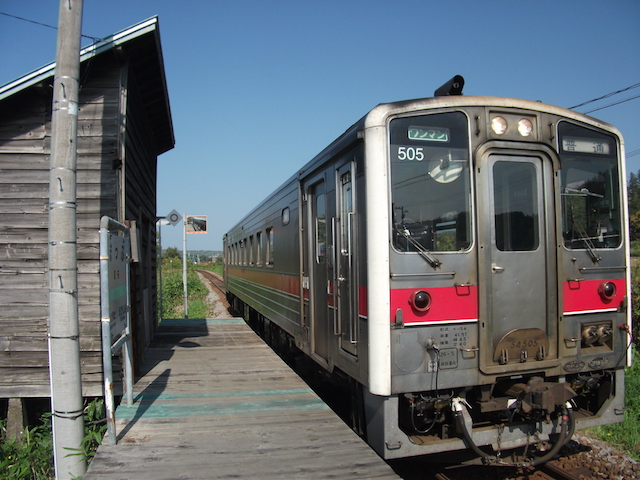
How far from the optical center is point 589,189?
4.40m

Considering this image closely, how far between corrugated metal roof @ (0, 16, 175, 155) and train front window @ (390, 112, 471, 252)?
3733 millimetres

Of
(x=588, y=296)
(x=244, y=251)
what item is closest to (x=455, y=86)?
(x=588, y=296)

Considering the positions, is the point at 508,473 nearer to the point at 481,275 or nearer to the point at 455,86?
the point at 481,275

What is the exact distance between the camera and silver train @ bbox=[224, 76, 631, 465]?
3.77 meters

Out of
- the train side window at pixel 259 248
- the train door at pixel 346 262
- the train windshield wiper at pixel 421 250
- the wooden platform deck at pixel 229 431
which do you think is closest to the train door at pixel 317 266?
the train door at pixel 346 262

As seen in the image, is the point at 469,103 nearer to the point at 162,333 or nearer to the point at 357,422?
the point at 357,422

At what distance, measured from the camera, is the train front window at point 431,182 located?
3.87 metres

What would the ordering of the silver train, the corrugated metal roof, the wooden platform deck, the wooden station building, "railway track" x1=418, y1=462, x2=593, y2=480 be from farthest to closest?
the wooden station building, the corrugated metal roof, "railway track" x1=418, y1=462, x2=593, y2=480, the silver train, the wooden platform deck

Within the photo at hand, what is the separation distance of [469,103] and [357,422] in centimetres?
290

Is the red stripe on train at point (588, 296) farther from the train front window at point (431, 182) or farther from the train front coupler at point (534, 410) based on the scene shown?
the train front window at point (431, 182)

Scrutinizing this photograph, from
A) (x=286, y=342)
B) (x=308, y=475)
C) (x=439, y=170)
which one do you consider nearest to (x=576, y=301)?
(x=439, y=170)

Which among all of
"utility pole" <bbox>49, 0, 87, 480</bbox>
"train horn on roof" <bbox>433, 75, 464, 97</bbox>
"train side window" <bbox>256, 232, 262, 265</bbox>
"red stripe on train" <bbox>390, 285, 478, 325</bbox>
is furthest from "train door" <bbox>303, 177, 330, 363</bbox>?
"train side window" <bbox>256, 232, 262, 265</bbox>

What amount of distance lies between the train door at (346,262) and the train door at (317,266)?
1.39 feet

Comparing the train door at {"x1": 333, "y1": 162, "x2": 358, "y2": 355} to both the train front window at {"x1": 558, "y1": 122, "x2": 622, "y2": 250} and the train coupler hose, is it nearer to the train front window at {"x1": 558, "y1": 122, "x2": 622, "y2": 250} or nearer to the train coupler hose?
the train coupler hose
